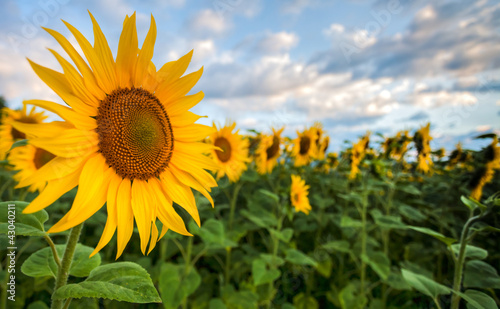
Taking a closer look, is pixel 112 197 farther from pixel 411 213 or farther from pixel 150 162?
pixel 411 213

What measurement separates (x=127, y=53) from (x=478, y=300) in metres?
2.16

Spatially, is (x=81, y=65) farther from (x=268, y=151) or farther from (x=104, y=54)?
(x=268, y=151)

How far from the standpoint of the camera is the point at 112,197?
1091 mm

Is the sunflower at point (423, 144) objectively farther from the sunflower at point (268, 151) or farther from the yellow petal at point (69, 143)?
the yellow petal at point (69, 143)

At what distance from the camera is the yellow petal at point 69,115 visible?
34.5 inches

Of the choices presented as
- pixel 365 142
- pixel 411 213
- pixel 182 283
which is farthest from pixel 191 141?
pixel 365 142

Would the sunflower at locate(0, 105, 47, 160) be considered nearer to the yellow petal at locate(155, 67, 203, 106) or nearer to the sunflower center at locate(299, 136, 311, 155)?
the yellow petal at locate(155, 67, 203, 106)

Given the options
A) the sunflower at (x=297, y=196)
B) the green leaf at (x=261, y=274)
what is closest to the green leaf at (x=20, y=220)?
the green leaf at (x=261, y=274)

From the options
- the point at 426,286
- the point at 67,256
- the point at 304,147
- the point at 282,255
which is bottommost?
the point at 282,255

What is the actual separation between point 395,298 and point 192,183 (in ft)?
12.4

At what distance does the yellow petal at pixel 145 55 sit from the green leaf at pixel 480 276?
2.23 meters

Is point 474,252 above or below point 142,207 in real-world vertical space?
below

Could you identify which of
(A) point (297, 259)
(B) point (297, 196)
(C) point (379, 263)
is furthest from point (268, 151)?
(C) point (379, 263)

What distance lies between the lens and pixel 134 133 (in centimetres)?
119
